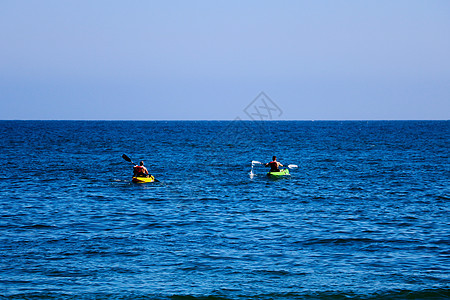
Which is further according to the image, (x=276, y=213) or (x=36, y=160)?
(x=36, y=160)

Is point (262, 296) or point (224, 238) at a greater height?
point (224, 238)

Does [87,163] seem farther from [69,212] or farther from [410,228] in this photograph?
[410,228]

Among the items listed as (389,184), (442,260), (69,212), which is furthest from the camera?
(389,184)

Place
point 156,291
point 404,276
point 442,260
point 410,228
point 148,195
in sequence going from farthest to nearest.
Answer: point 148,195
point 410,228
point 442,260
point 404,276
point 156,291

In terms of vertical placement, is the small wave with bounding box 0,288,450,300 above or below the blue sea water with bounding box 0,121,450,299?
below

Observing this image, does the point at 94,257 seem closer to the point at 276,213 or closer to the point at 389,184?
the point at 276,213

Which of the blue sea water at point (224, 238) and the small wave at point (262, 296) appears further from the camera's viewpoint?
the blue sea water at point (224, 238)

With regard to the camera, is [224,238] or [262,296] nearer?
[262,296]

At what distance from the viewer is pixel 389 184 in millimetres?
36500

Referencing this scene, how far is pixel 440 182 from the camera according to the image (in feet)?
122

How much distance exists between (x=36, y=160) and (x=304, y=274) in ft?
140

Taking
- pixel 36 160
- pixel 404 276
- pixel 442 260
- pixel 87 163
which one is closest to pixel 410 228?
pixel 442 260

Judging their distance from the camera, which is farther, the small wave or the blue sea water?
the blue sea water

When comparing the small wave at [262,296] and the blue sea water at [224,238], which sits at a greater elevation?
the blue sea water at [224,238]
